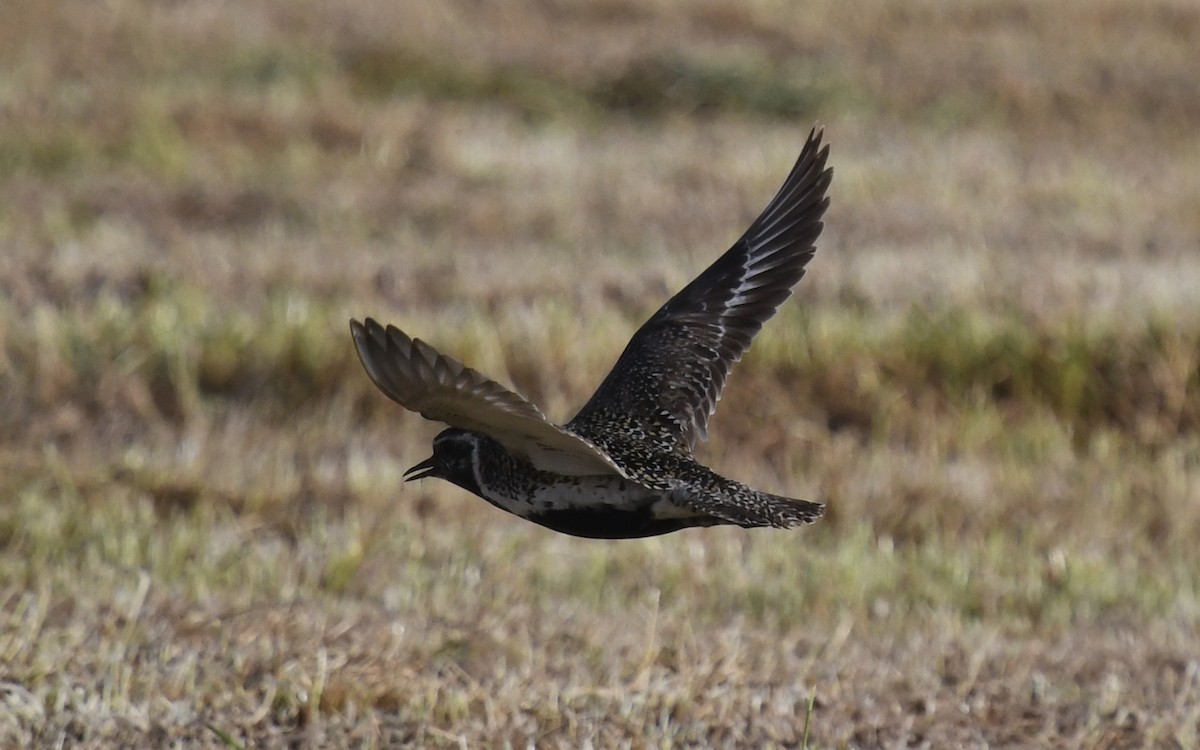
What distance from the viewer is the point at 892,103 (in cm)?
1658

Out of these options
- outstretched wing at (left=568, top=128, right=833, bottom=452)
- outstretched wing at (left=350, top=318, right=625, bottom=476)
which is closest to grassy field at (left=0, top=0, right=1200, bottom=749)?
outstretched wing at (left=568, top=128, right=833, bottom=452)

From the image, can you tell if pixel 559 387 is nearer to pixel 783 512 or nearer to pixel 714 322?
pixel 714 322

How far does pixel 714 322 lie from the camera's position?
18.6 feet

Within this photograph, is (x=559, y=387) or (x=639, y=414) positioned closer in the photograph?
(x=639, y=414)

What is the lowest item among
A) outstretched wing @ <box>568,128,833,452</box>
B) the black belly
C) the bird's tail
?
the black belly

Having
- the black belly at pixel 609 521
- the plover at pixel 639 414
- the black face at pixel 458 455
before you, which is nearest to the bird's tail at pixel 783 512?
the plover at pixel 639 414

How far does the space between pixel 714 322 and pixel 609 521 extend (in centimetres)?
161

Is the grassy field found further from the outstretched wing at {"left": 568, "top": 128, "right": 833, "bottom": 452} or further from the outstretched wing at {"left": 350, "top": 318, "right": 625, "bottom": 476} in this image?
the outstretched wing at {"left": 350, "top": 318, "right": 625, "bottom": 476}

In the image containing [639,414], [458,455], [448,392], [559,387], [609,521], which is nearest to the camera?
[448,392]

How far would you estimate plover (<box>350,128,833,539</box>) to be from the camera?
376 centimetres

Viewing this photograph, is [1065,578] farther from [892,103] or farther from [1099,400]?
[892,103]

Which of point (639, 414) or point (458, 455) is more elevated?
point (639, 414)

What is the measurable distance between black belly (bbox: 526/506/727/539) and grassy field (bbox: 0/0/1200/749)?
28.6 inches

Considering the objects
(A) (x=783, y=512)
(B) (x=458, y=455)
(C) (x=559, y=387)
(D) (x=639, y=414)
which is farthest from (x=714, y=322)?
(C) (x=559, y=387)
